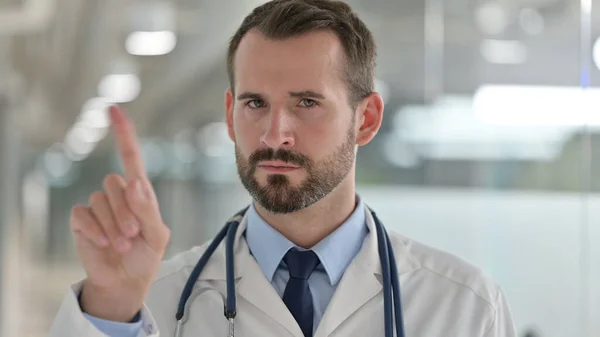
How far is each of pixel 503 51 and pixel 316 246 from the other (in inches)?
64.3

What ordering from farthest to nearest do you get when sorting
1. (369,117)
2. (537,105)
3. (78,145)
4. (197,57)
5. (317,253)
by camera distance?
1. (78,145)
2. (197,57)
3. (537,105)
4. (369,117)
5. (317,253)

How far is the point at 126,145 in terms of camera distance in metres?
1.11

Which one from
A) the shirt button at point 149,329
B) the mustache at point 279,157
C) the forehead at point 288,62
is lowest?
the shirt button at point 149,329

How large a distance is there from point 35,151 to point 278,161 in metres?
3.50

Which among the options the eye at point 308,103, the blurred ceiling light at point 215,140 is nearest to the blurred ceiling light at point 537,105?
the blurred ceiling light at point 215,140

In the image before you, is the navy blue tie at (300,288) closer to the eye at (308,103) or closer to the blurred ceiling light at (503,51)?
the eye at (308,103)

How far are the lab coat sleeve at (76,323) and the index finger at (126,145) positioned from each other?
219 mm

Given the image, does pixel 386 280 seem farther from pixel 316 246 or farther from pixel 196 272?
pixel 196 272

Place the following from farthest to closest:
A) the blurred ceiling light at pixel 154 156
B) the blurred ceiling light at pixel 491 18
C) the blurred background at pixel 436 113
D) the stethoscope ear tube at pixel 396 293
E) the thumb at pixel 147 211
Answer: the blurred ceiling light at pixel 154 156 → the blurred ceiling light at pixel 491 18 → the blurred background at pixel 436 113 → the stethoscope ear tube at pixel 396 293 → the thumb at pixel 147 211

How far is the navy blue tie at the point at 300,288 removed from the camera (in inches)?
59.8

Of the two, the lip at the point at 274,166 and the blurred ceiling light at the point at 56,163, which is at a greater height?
the lip at the point at 274,166

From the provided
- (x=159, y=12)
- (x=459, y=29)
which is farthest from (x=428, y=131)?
(x=159, y=12)

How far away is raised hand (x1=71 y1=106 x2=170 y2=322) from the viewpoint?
1091 millimetres

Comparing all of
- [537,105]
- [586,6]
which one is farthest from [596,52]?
[537,105]
